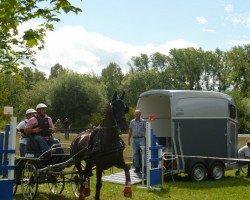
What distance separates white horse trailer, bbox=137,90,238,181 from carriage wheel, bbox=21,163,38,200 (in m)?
5.40

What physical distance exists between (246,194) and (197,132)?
3244 mm

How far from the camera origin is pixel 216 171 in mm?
16016

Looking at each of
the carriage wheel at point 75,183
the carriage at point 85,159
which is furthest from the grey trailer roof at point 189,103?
the carriage at point 85,159

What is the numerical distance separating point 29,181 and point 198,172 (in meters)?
6.94

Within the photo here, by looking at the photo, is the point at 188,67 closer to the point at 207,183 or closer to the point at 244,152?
the point at 244,152

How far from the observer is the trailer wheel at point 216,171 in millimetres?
15840

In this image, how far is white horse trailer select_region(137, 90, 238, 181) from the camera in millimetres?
14930

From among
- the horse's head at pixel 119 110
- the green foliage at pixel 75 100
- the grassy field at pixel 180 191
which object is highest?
the green foliage at pixel 75 100

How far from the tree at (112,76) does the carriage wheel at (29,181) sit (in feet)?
247

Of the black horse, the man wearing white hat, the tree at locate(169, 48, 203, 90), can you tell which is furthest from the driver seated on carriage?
the tree at locate(169, 48, 203, 90)

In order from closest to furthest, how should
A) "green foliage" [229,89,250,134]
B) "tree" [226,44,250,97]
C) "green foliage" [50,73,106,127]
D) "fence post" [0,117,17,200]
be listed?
"fence post" [0,117,17,200] < "green foliage" [229,89,250,134] < "green foliage" [50,73,106,127] < "tree" [226,44,250,97]

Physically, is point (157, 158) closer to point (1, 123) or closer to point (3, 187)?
point (3, 187)

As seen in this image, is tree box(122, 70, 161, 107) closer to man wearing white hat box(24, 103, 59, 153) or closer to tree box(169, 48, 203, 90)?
tree box(169, 48, 203, 90)

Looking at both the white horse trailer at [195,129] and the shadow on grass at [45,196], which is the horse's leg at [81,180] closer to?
the shadow on grass at [45,196]
